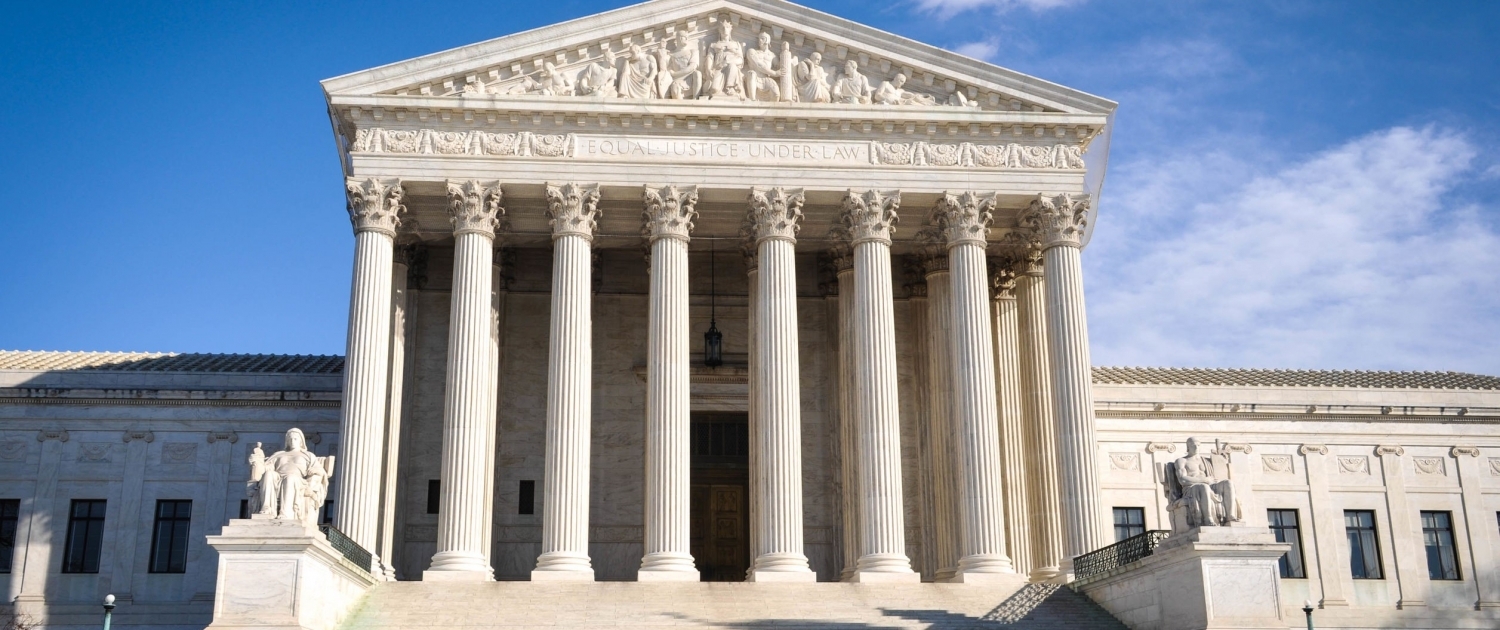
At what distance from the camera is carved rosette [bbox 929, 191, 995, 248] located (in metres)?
38.8

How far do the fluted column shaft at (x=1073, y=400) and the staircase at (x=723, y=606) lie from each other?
2.11 meters

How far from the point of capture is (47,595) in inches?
1603

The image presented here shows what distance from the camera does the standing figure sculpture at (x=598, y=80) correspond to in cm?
3847

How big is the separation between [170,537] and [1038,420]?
24.4m

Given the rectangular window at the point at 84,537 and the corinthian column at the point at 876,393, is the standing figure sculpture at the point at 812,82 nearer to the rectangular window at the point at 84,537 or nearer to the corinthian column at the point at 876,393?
the corinthian column at the point at 876,393

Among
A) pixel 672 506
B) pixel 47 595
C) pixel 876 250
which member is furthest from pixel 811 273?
pixel 47 595

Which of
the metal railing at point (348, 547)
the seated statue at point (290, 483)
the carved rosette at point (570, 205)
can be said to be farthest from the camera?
the carved rosette at point (570, 205)

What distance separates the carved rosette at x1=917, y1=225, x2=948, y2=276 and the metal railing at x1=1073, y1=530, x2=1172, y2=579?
9.77m

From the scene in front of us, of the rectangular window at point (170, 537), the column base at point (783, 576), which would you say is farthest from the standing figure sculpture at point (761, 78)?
the rectangular window at point (170, 537)

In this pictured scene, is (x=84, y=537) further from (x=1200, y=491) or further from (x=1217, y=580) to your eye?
(x=1217, y=580)

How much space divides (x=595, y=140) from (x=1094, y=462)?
15.2 meters

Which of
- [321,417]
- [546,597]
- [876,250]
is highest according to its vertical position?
[876,250]

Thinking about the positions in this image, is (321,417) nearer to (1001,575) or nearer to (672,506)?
(672,506)

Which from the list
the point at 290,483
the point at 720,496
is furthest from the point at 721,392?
the point at 290,483
